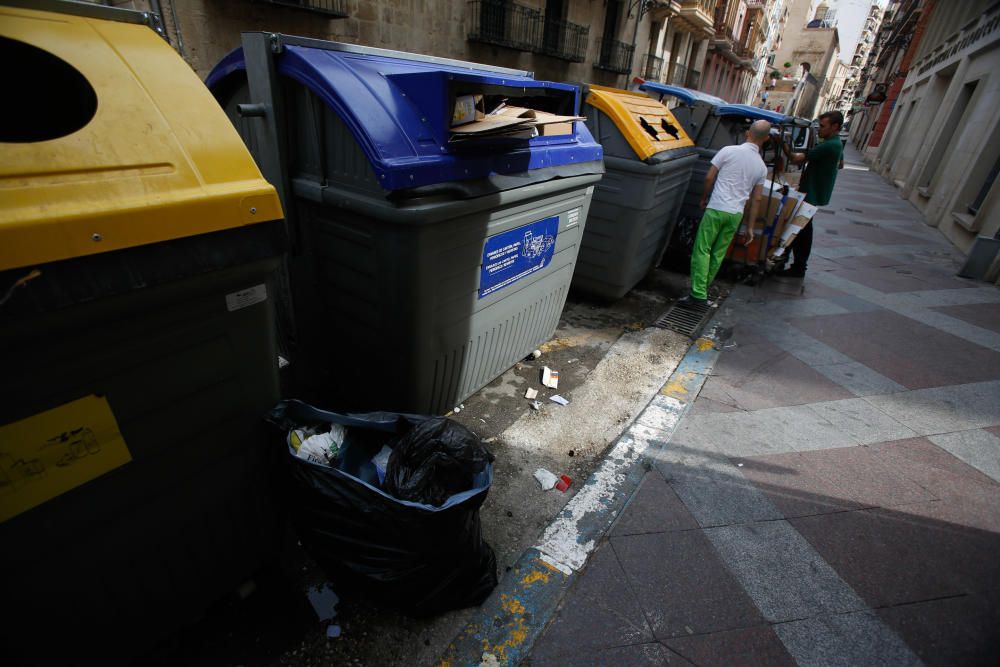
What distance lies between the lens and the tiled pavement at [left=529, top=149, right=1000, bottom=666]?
173 centimetres

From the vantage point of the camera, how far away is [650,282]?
519cm

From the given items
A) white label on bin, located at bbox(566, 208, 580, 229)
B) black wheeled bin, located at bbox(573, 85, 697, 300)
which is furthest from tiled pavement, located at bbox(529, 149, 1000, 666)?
white label on bin, located at bbox(566, 208, 580, 229)

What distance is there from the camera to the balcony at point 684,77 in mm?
22094

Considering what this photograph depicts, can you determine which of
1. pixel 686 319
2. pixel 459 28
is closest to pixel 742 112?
pixel 686 319

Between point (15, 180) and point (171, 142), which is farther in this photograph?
point (171, 142)

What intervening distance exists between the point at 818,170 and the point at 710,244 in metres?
2.31

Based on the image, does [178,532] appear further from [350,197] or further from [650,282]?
[650,282]

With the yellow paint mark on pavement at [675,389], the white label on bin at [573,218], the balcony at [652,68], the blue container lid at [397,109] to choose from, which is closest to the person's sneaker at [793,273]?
the yellow paint mark on pavement at [675,389]

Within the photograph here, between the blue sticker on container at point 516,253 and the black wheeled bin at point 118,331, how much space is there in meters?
1.12

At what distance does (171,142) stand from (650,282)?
4.73 metres

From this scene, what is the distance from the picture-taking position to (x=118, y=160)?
3.35 feet

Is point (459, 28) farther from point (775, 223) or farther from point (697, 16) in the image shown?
point (697, 16)

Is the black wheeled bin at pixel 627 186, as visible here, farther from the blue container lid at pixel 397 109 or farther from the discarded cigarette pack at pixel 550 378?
the blue container lid at pixel 397 109

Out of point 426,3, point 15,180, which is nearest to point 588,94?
point 15,180
